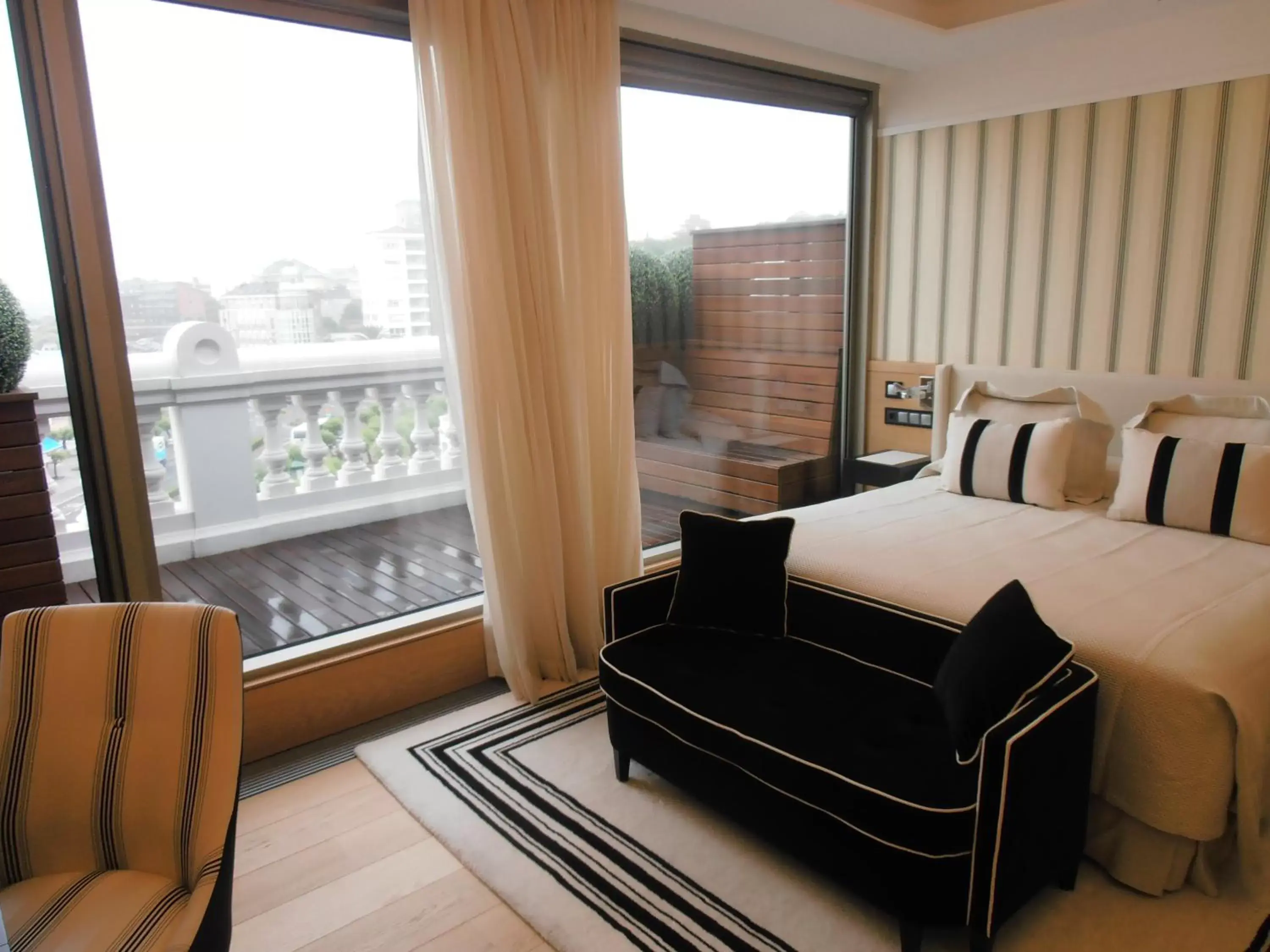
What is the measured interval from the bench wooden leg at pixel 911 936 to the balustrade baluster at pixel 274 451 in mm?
2324

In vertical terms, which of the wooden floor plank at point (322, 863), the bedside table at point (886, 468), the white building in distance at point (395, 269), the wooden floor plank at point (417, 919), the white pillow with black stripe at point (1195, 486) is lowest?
the wooden floor plank at point (417, 919)

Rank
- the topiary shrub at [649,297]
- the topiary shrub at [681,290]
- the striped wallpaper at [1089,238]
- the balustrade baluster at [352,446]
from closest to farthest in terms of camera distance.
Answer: the balustrade baluster at [352,446] → the striped wallpaper at [1089,238] → the topiary shrub at [649,297] → the topiary shrub at [681,290]

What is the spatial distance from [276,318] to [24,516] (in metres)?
0.92

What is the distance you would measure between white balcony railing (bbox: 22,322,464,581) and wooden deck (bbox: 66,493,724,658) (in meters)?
0.05

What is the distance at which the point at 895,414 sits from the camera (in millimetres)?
4465

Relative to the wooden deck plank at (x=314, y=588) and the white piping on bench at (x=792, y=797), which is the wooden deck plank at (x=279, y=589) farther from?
the white piping on bench at (x=792, y=797)

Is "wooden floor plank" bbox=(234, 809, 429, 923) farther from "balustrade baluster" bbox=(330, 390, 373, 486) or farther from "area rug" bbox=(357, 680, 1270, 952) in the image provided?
"balustrade baluster" bbox=(330, 390, 373, 486)

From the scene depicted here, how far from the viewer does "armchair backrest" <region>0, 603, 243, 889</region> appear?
61.6 inches

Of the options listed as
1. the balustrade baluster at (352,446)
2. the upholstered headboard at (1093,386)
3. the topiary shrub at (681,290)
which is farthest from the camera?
the topiary shrub at (681,290)

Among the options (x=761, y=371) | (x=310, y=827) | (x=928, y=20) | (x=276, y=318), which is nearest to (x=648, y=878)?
(x=310, y=827)

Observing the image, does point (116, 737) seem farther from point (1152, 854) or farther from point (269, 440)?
point (1152, 854)

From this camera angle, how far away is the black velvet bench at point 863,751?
5.92ft

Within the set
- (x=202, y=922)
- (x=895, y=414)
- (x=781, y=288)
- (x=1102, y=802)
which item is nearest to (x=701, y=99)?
(x=781, y=288)

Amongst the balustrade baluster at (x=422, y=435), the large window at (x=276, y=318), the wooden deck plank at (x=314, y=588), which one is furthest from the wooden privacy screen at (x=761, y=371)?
the wooden deck plank at (x=314, y=588)
